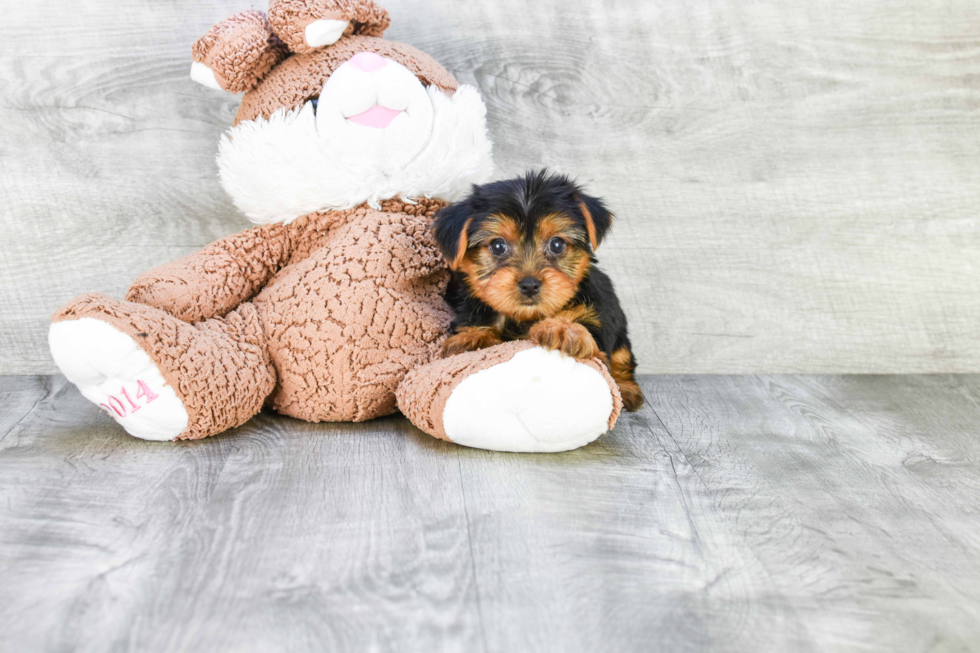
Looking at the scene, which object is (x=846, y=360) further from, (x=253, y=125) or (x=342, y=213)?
(x=253, y=125)

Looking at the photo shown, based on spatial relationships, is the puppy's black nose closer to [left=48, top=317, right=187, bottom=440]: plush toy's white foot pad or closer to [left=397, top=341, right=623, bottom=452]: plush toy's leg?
[left=397, top=341, right=623, bottom=452]: plush toy's leg

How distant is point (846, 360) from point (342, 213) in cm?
204

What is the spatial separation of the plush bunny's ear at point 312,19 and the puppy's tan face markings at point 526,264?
0.76 meters

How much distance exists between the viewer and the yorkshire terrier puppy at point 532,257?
6.31ft

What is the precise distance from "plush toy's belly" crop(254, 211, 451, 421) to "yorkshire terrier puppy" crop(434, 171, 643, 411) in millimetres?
168

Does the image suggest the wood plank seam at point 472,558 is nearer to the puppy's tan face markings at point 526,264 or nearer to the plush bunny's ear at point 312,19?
the puppy's tan face markings at point 526,264

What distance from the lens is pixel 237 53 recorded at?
2.21 metres

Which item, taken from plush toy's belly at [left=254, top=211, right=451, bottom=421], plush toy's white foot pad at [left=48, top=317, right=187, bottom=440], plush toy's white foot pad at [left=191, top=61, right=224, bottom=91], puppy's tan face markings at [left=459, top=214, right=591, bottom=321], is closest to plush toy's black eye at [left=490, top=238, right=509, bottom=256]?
puppy's tan face markings at [left=459, top=214, right=591, bottom=321]

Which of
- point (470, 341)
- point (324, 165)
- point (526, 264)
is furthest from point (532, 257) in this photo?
point (324, 165)

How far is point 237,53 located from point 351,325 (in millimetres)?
835

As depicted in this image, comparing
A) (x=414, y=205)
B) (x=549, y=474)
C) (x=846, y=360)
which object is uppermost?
(x=414, y=205)

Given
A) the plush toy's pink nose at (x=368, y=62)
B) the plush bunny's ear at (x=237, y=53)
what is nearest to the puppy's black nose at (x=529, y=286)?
the plush toy's pink nose at (x=368, y=62)

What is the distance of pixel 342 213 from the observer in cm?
228

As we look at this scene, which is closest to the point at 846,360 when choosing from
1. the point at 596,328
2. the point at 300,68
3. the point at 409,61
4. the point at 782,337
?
the point at 782,337
